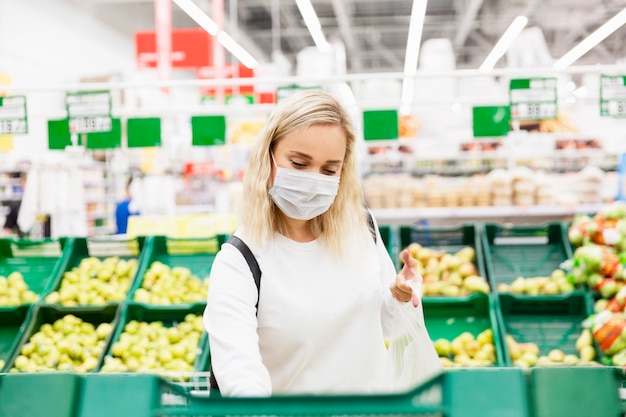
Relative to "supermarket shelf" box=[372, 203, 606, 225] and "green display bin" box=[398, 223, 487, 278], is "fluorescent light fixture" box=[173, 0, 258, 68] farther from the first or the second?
"supermarket shelf" box=[372, 203, 606, 225]

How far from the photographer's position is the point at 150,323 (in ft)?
13.1

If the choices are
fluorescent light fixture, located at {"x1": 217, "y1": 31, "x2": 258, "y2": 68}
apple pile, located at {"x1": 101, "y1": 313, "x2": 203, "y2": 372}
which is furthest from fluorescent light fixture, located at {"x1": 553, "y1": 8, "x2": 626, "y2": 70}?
fluorescent light fixture, located at {"x1": 217, "y1": 31, "x2": 258, "y2": 68}

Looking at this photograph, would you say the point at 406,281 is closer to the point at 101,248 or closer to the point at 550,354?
the point at 550,354

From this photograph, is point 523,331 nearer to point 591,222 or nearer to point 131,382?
point 591,222

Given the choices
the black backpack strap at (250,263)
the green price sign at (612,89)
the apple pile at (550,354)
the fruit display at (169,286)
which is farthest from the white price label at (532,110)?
the black backpack strap at (250,263)

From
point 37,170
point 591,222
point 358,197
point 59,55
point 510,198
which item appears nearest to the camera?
point 358,197

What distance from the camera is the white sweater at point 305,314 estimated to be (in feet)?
4.94

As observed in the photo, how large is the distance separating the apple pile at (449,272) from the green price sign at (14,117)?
289 cm

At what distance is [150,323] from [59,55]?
40.3ft

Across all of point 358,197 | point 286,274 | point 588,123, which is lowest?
point 286,274

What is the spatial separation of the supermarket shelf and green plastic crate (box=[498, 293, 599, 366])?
4.97 metres

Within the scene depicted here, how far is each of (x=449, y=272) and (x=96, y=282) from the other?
2254 mm

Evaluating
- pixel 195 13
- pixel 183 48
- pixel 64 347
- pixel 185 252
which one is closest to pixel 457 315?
pixel 185 252

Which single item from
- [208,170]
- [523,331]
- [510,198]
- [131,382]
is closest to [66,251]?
[523,331]
